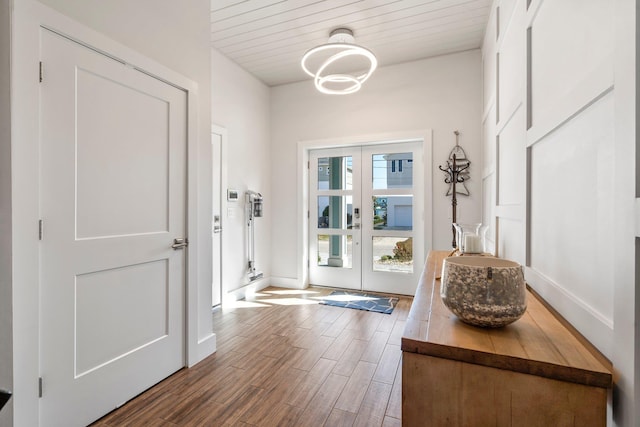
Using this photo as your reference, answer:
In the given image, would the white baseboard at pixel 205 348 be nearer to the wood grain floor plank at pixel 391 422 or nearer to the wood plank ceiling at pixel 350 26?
the wood grain floor plank at pixel 391 422

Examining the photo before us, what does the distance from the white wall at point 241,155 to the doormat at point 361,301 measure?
42.5 inches

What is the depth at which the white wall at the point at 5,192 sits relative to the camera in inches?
53.4

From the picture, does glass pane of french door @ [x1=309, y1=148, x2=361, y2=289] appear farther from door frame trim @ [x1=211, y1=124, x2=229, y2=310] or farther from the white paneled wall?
the white paneled wall

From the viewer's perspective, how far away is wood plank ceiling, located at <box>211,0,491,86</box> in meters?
2.71

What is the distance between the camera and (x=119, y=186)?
1827 mm

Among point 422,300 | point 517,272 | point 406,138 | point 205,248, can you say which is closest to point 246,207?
point 205,248

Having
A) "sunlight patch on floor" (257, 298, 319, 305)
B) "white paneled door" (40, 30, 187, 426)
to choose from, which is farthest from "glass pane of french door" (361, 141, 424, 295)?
"white paneled door" (40, 30, 187, 426)

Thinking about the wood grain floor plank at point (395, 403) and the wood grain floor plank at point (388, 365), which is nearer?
the wood grain floor plank at point (395, 403)

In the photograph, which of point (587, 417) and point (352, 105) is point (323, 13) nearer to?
point (352, 105)

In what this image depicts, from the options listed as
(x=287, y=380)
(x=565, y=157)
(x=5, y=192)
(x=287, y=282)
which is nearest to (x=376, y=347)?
(x=287, y=380)

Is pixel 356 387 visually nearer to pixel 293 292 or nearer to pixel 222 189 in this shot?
pixel 293 292

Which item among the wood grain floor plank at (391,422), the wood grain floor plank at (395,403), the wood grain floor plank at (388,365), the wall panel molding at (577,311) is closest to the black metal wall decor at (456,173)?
the wood grain floor plank at (388,365)

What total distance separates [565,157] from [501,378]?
78 cm

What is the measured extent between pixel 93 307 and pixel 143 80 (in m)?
1.37
